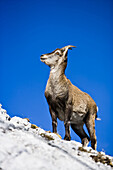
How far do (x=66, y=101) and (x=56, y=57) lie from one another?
196cm

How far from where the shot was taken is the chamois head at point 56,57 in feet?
34.3

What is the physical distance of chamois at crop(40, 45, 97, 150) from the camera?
976 cm

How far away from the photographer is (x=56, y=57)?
10453 mm

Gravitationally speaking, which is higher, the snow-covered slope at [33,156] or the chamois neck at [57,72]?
the chamois neck at [57,72]

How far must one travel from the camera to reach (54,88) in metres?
9.88

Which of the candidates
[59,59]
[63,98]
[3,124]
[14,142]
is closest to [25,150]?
[14,142]

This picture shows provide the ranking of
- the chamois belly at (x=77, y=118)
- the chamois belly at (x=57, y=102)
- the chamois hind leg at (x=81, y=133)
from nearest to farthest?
the chamois belly at (x=57, y=102)
the chamois belly at (x=77, y=118)
the chamois hind leg at (x=81, y=133)

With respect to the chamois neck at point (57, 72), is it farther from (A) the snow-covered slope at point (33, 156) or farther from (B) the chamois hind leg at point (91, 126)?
(A) the snow-covered slope at point (33, 156)

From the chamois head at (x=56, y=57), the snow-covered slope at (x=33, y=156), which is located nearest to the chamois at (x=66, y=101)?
the chamois head at (x=56, y=57)

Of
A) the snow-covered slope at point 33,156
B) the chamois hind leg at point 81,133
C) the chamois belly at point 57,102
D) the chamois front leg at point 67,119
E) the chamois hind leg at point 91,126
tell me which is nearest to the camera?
the snow-covered slope at point 33,156

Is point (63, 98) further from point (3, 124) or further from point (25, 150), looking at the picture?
point (25, 150)

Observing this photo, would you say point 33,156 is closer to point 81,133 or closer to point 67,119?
point 67,119

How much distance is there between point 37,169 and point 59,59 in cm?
628

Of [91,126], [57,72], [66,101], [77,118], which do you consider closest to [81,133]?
[91,126]
